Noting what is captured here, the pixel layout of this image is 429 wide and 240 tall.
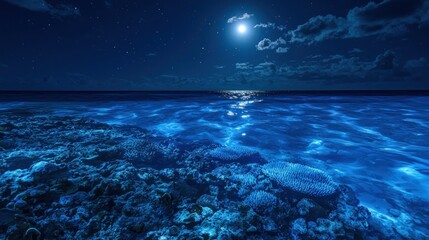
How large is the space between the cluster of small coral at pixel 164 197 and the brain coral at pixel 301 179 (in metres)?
0.02

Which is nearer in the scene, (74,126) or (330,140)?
(330,140)

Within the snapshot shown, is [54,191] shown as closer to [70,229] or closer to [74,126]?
[70,229]

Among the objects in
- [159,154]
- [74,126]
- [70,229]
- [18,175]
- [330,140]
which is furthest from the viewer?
[74,126]

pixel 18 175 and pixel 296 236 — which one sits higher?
pixel 18 175

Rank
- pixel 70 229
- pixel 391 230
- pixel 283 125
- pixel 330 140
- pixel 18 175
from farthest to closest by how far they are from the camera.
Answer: pixel 283 125 < pixel 330 140 < pixel 18 175 < pixel 391 230 < pixel 70 229

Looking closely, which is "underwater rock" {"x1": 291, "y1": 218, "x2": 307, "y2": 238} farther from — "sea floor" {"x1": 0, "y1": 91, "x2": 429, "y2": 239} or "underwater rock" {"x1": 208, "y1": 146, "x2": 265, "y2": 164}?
"underwater rock" {"x1": 208, "y1": 146, "x2": 265, "y2": 164}

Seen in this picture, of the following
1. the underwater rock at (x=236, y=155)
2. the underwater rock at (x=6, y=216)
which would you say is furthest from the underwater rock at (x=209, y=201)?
the underwater rock at (x=6, y=216)

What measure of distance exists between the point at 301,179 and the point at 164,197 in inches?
115

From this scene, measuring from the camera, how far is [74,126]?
942cm

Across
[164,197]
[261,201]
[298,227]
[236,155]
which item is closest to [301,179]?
[261,201]

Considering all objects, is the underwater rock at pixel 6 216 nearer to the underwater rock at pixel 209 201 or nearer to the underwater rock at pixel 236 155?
the underwater rock at pixel 209 201

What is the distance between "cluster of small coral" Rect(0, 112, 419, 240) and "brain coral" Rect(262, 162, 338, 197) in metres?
0.02

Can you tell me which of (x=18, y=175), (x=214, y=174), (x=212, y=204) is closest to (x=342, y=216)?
(x=212, y=204)

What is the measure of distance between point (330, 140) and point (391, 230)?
4.85 meters
